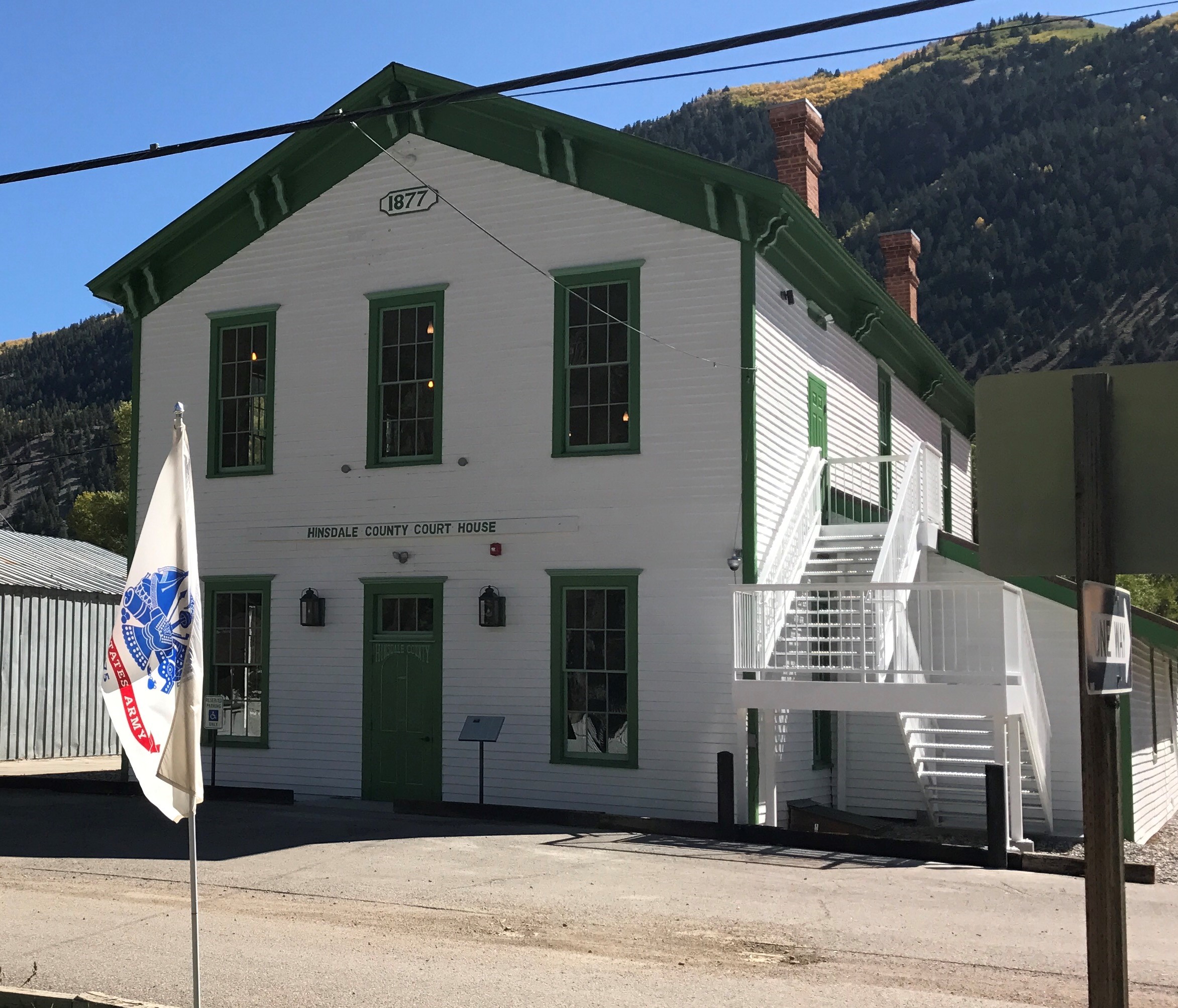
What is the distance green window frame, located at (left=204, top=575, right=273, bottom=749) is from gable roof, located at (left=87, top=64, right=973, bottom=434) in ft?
14.7

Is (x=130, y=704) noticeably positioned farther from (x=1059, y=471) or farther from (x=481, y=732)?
(x=481, y=732)

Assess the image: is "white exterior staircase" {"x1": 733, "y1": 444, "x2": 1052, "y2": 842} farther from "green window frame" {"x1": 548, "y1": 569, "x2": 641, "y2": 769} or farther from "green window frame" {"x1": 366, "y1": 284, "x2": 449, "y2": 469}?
"green window frame" {"x1": 366, "y1": 284, "x2": 449, "y2": 469}

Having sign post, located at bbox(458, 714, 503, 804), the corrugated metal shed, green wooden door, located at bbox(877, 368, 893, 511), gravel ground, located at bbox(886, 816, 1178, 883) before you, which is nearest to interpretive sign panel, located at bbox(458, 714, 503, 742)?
sign post, located at bbox(458, 714, 503, 804)

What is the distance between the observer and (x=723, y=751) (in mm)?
14508

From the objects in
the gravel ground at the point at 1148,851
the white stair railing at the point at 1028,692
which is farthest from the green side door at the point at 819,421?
the gravel ground at the point at 1148,851

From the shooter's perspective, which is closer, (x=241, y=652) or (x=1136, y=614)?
(x=1136, y=614)

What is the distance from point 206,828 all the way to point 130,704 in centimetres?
803

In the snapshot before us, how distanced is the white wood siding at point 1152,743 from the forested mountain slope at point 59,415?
265 ft

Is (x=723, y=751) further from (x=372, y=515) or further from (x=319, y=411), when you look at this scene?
(x=319, y=411)

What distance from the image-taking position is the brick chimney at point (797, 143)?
19359mm

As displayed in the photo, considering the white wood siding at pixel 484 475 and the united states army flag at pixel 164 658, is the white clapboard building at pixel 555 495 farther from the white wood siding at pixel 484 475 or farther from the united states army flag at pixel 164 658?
the united states army flag at pixel 164 658

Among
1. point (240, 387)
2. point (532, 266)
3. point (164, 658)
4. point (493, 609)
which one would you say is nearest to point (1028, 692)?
point (493, 609)

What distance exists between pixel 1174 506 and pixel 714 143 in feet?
483

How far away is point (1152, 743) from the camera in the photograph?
18656 mm
